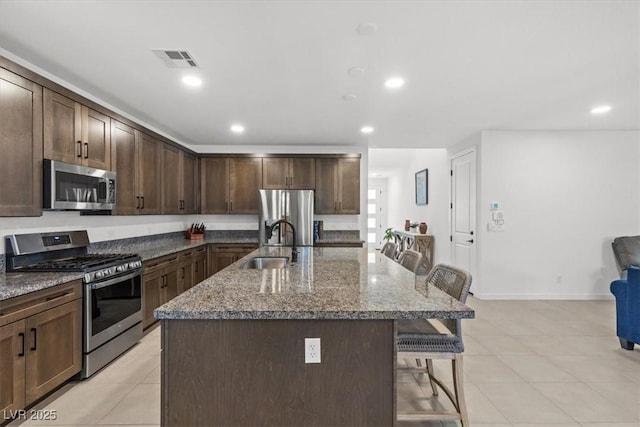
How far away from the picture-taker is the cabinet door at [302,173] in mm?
5504

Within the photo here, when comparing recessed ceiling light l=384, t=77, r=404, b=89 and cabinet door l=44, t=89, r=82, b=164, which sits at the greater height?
recessed ceiling light l=384, t=77, r=404, b=89

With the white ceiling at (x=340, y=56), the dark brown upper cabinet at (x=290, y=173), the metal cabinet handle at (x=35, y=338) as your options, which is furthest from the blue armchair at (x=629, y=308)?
the metal cabinet handle at (x=35, y=338)

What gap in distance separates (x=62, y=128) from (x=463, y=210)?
5366mm

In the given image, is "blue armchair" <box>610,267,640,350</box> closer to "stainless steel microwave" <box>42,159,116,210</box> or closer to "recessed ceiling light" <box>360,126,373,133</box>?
"recessed ceiling light" <box>360,126,373,133</box>

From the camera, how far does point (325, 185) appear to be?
18.1 ft

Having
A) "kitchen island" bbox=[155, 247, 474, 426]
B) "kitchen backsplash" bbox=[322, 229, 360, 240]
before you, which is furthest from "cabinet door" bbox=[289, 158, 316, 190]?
"kitchen island" bbox=[155, 247, 474, 426]

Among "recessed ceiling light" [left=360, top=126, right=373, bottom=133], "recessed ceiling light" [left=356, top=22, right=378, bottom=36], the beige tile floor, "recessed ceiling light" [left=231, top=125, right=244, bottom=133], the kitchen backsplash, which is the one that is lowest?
the beige tile floor

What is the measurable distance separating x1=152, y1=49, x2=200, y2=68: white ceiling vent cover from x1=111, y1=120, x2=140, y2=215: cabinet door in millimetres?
1181

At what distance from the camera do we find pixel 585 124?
458 cm

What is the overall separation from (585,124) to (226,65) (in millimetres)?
4817

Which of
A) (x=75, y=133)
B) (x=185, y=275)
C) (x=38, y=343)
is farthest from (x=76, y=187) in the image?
(x=185, y=275)

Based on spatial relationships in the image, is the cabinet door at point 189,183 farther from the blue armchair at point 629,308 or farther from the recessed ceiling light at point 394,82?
the blue armchair at point 629,308

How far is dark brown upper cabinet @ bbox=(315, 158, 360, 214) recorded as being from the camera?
5.52m

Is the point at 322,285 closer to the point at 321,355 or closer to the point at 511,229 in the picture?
the point at 321,355
